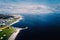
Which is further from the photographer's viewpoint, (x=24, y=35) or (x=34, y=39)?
(x=24, y=35)

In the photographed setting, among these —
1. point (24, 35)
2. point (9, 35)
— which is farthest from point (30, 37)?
point (9, 35)

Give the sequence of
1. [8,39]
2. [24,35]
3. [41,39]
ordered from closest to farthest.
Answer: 1. [8,39]
2. [41,39]
3. [24,35]

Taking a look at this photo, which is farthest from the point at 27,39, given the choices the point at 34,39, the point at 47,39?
the point at 47,39

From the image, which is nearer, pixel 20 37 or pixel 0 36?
pixel 0 36

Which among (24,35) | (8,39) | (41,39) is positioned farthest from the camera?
(24,35)

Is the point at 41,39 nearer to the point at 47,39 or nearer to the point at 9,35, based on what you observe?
the point at 47,39

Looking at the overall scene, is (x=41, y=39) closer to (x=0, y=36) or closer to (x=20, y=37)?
(x=20, y=37)

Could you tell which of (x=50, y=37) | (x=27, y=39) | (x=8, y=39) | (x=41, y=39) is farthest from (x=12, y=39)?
(x=50, y=37)

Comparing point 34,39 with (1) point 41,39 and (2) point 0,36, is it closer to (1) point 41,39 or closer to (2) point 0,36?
(1) point 41,39
